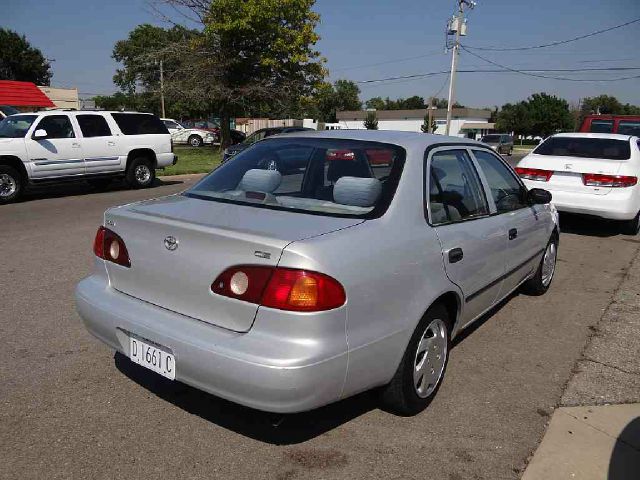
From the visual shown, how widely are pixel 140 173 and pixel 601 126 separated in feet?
39.1

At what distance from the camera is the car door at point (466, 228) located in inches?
130

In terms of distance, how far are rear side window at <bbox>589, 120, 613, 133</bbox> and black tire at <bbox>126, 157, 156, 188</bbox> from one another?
Result: 37.5 ft

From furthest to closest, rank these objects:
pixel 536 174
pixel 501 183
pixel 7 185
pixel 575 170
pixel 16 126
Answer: pixel 16 126 → pixel 7 185 → pixel 536 174 → pixel 575 170 → pixel 501 183

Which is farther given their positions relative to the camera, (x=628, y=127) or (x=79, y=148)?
(x=628, y=127)

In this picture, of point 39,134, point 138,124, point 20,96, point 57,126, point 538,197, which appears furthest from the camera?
point 20,96

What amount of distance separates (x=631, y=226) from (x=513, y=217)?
19.3 feet

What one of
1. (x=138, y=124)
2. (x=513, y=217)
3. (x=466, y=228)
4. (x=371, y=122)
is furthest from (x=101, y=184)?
(x=371, y=122)

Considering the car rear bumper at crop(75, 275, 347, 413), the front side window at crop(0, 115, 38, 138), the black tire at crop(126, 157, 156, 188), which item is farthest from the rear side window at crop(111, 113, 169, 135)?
the car rear bumper at crop(75, 275, 347, 413)

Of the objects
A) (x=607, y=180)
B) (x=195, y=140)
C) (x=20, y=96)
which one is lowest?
(x=195, y=140)

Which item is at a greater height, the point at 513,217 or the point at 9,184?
the point at 513,217

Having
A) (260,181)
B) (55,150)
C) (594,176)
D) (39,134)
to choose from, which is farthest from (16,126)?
(594,176)

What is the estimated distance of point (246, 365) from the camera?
7.95 ft

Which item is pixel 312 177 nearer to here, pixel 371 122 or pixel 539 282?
pixel 539 282

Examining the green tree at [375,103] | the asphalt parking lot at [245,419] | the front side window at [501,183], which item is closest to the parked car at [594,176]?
the asphalt parking lot at [245,419]
